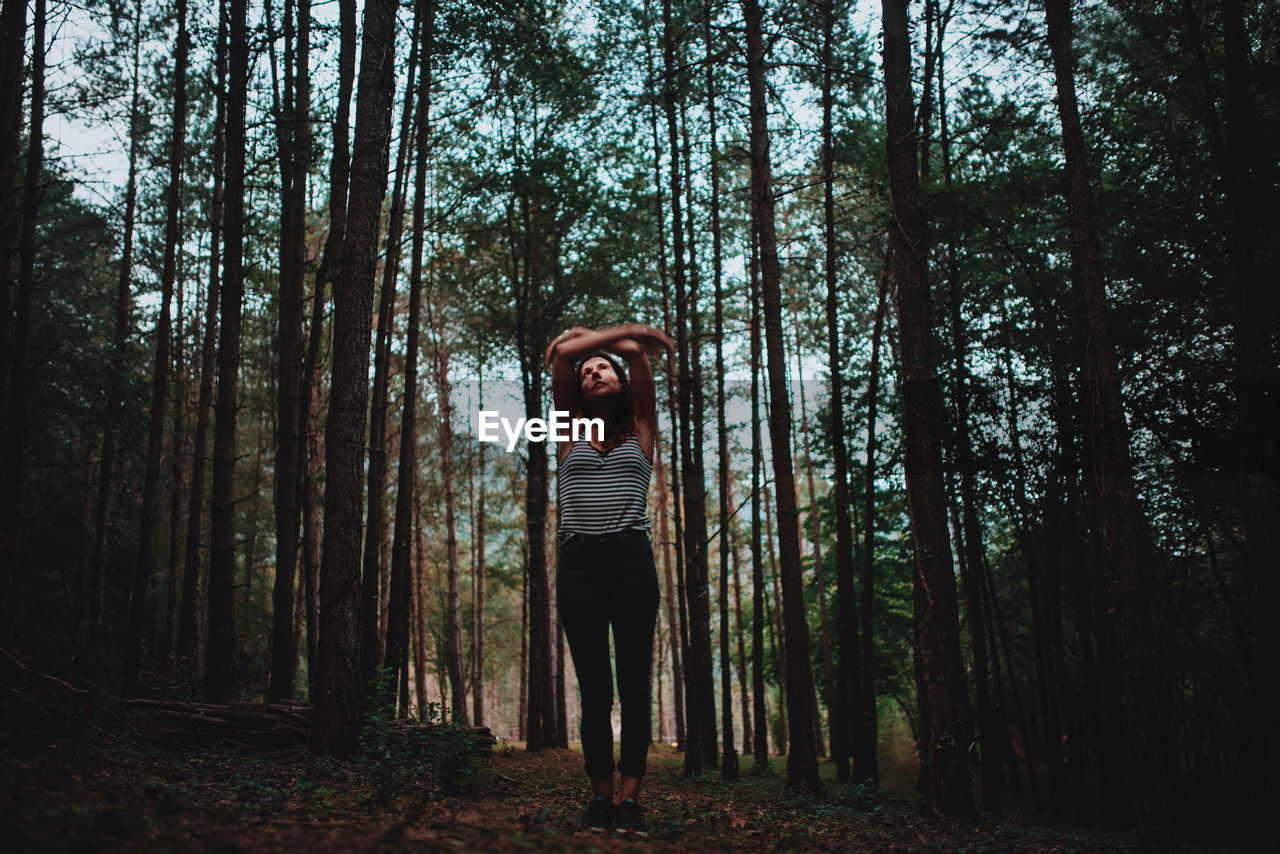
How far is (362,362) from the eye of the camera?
668 centimetres

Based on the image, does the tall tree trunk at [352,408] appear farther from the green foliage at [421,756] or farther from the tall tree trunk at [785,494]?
the tall tree trunk at [785,494]

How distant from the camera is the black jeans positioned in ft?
12.1

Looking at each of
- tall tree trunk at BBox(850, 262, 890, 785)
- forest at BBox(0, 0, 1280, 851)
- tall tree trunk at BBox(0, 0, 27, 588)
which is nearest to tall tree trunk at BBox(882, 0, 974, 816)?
forest at BBox(0, 0, 1280, 851)

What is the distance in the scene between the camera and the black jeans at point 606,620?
146 inches

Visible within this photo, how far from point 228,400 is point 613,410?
7334 mm

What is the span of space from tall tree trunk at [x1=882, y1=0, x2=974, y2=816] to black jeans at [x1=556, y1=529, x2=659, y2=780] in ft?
10.2

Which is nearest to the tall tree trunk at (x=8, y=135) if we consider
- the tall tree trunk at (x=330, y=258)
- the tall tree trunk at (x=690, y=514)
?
the tall tree trunk at (x=330, y=258)

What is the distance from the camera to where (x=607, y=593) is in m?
3.79

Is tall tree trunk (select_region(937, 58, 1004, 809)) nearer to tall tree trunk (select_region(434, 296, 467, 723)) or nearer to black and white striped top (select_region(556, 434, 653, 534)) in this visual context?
black and white striped top (select_region(556, 434, 653, 534))

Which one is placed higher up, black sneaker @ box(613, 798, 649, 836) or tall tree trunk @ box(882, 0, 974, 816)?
tall tree trunk @ box(882, 0, 974, 816)

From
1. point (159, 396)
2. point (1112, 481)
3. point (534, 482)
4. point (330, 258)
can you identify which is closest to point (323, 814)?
point (1112, 481)

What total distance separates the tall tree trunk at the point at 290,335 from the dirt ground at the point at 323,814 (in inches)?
165

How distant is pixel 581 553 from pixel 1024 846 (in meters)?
3.95

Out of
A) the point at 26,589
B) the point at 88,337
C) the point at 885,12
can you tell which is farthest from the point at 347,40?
the point at 88,337
